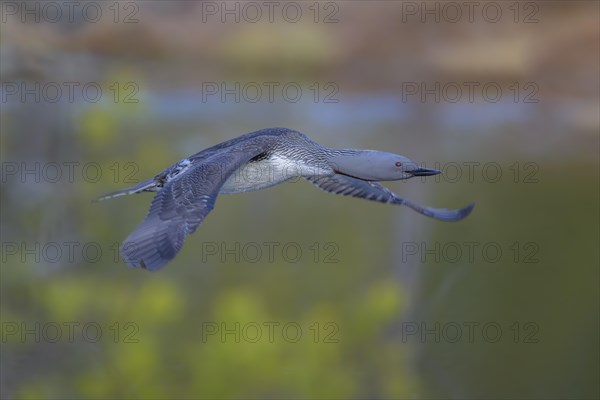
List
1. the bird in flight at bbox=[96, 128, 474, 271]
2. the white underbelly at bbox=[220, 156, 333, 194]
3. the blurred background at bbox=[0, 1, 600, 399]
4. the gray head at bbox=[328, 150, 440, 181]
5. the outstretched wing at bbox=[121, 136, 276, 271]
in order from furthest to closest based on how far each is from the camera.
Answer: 1. the blurred background at bbox=[0, 1, 600, 399]
2. the white underbelly at bbox=[220, 156, 333, 194]
3. the gray head at bbox=[328, 150, 440, 181]
4. the bird in flight at bbox=[96, 128, 474, 271]
5. the outstretched wing at bbox=[121, 136, 276, 271]

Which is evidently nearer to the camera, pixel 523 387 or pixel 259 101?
pixel 259 101

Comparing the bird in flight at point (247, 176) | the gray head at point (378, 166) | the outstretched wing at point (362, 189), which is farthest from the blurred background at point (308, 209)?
the gray head at point (378, 166)

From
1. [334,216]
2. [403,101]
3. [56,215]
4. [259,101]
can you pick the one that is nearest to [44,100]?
[56,215]

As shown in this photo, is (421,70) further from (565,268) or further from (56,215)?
(56,215)

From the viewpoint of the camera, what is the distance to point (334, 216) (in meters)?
7.27

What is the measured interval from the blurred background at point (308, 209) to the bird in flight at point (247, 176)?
3566 millimetres

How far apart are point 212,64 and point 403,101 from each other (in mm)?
1631

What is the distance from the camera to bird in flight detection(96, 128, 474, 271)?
2.73 m

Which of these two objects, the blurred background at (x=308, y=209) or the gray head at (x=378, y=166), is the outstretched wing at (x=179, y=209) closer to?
the gray head at (x=378, y=166)

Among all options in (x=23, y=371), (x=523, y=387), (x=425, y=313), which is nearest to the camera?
(x=23, y=371)

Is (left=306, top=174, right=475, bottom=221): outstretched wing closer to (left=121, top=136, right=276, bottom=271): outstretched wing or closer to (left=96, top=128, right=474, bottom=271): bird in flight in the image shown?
(left=96, top=128, right=474, bottom=271): bird in flight

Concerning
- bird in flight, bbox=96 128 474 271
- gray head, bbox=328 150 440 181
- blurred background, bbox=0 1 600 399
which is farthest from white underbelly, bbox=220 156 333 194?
blurred background, bbox=0 1 600 399

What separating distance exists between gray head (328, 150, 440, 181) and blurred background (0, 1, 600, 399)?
12.5ft

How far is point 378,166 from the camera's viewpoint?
319 cm
